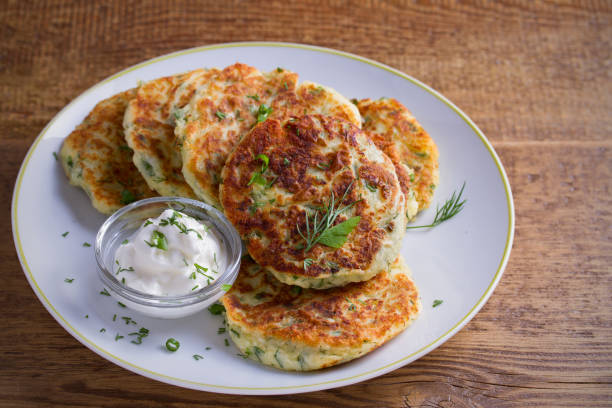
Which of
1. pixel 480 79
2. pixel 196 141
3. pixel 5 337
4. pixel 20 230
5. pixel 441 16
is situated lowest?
pixel 5 337

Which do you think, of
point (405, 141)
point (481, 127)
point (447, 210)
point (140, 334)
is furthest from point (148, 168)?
point (481, 127)

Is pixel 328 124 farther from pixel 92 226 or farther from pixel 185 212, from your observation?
pixel 92 226

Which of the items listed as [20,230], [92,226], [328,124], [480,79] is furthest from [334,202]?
[480,79]

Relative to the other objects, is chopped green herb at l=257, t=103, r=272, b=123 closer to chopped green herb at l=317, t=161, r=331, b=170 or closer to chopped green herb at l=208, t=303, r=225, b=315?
chopped green herb at l=317, t=161, r=331, b=170

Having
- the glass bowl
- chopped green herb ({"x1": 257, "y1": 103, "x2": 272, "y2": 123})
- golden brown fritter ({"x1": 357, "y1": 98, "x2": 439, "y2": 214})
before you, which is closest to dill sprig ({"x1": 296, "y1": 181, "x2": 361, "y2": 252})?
the glass bowl

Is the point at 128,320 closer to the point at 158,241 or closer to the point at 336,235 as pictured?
the point at 158,241

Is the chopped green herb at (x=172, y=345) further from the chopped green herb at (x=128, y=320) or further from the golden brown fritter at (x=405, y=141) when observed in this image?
the golden brown fritter at (x=405, y=141)
